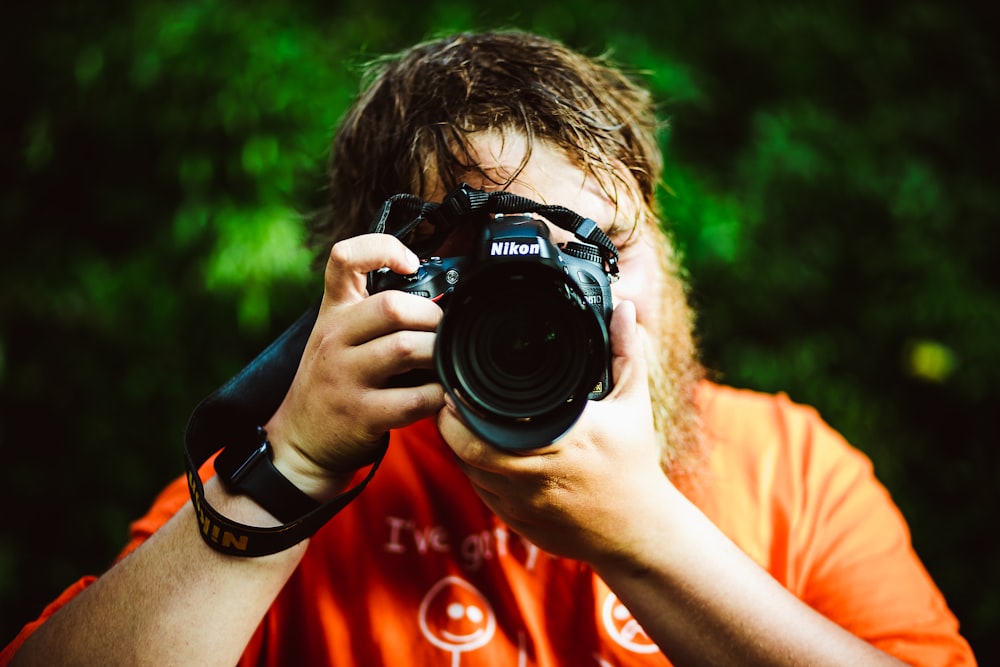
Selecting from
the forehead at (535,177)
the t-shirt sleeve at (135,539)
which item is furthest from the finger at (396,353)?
the t-shirt sleeve at (135,539)

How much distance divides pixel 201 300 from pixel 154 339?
13 cm

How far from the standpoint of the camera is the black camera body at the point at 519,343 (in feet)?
1.91

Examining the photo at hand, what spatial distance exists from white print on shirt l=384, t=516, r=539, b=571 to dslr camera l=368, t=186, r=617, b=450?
260mm

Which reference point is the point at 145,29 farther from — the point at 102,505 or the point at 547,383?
the point at 547,383

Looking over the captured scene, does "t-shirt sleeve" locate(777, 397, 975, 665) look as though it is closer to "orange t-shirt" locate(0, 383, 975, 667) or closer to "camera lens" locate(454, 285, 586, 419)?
"orange t-shirt" locate(0, 383, 975, 667)

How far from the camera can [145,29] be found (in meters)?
1.29

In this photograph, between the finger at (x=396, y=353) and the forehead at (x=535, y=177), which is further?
the forehead at (x=535, y=177)

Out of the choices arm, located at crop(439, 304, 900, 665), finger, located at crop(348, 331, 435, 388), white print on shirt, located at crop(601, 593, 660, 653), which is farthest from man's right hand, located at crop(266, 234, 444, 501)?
white print on shirt, located at crop(601, 593, 660, 653)

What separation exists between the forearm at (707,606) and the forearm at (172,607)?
36 cm

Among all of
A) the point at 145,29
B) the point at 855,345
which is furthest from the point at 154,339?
the point at 855,345

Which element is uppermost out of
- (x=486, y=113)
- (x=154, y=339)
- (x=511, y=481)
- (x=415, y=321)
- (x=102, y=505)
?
(x=486, y=113)

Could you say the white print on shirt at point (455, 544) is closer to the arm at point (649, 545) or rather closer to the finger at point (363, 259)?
the arm at point (649, 545)

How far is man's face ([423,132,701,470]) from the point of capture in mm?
787

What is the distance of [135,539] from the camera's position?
2.70 ft
